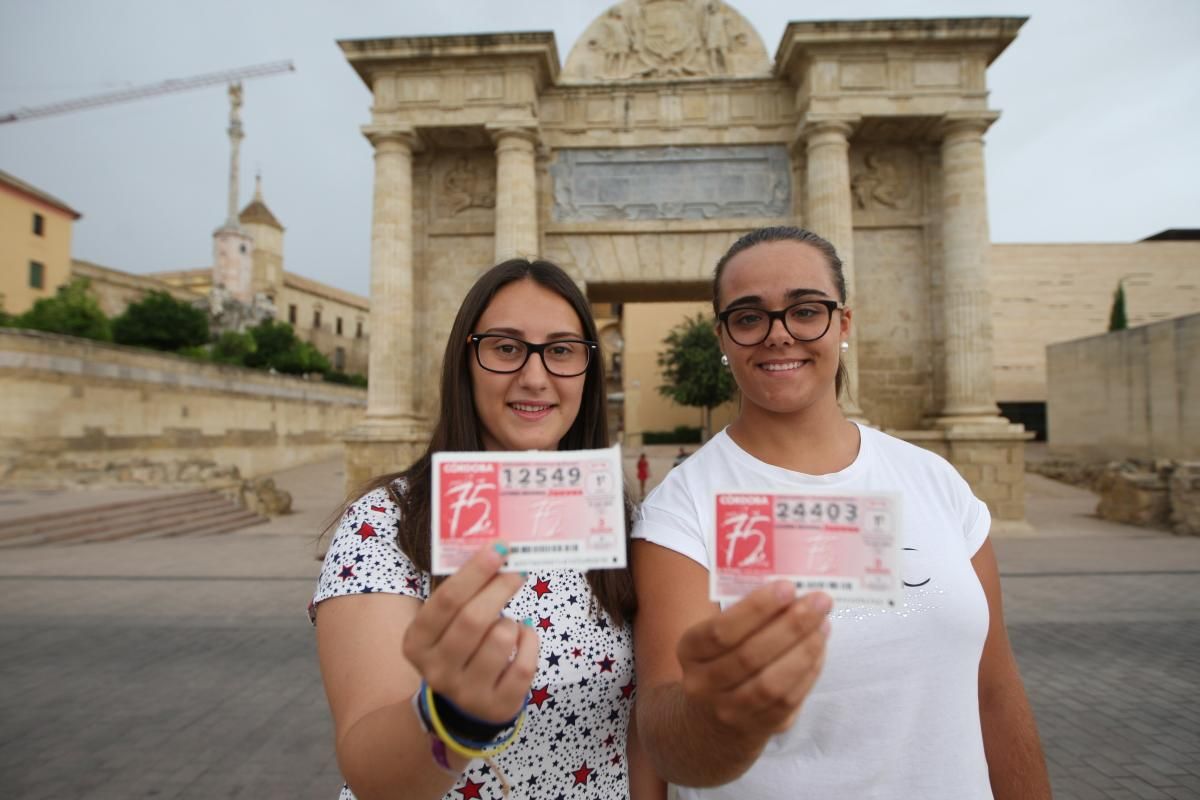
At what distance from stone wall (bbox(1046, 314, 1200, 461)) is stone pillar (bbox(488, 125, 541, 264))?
2072 centimetres

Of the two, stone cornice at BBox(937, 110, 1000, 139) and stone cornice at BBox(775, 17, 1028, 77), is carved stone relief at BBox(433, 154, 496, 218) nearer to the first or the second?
stone cornice at BBox(775, 17, 1028, 77)

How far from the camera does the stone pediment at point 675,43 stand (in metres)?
14.3

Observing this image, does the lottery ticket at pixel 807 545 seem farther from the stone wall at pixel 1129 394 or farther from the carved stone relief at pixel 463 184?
the stone wall at pixel 1129 394

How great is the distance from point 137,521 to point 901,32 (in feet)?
59.6

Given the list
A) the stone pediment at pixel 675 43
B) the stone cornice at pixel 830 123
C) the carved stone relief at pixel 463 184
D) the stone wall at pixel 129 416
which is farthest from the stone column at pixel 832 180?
the stone wall at pixel 129 416

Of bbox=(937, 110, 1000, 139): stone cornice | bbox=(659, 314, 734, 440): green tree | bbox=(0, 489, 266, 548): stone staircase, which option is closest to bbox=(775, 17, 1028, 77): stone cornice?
bbox=(937, 110, 1000, 139): stone cornice

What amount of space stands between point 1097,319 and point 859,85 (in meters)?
38.7

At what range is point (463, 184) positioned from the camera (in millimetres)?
14812

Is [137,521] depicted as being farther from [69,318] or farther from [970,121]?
[69,318]

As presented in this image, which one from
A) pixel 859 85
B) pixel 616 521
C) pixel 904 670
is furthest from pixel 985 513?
pixel 859 85

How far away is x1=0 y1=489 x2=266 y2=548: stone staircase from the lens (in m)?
12.4

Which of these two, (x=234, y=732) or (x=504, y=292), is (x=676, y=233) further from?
(x=504, y=292)

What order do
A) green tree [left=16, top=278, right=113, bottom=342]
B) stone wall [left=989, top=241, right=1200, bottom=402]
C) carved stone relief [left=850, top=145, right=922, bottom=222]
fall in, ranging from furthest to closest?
stone wall [left=989, top=241, right=1200, bottom=402] < green tree [left=16, top=278, right=113, bottom=342] < carved stone relief [left=850, top=145, right=922, bottom=222]

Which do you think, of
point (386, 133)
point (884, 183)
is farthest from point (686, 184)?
point (386, 133)
